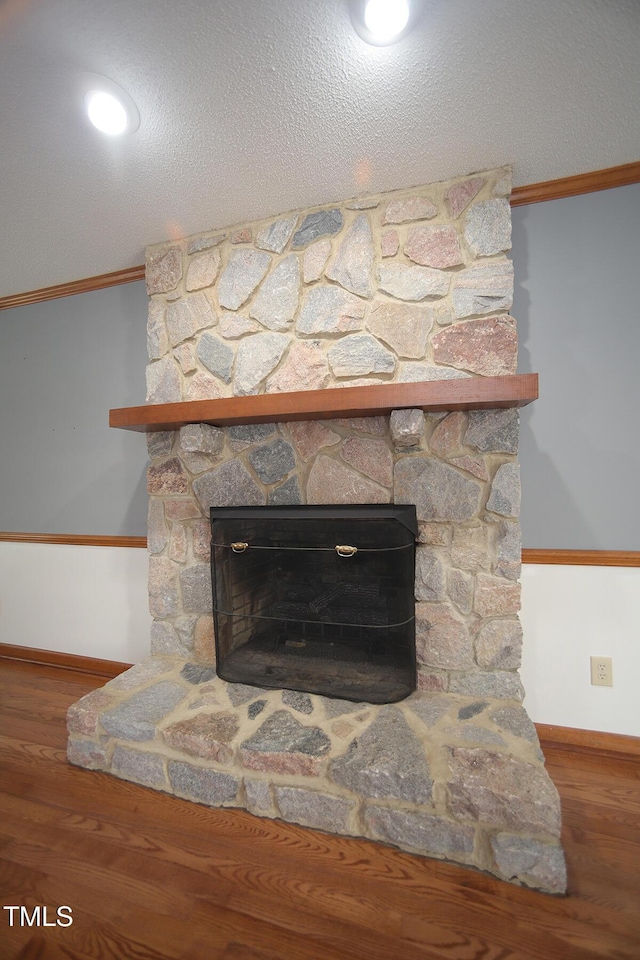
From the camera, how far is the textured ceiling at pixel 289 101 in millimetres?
975

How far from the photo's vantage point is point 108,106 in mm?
1177

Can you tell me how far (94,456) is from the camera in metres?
2.32

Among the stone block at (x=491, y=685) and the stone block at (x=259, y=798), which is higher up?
the stone block at (x=491, y=685)

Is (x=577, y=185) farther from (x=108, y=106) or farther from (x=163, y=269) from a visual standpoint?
(x=163, y=269)

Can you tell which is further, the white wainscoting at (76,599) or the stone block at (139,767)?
the white wainscoting at (76,599)

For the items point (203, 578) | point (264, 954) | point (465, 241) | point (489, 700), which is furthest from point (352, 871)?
point (465, 241)

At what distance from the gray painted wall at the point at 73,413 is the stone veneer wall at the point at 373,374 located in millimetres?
503

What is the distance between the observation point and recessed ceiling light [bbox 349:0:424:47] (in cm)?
92

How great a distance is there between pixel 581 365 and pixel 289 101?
133 centimetres

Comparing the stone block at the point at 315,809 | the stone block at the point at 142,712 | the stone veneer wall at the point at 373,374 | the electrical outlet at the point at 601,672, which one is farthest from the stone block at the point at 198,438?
the electrical outlet at the point at 601,672

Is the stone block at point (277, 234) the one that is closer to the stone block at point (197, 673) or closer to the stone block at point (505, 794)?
the stone block at point (197, 673)

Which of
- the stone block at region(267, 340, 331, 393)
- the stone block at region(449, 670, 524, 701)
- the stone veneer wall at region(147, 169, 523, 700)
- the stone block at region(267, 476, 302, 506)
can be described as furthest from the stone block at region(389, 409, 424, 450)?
the stone block at region(449, 670, 524, 701)

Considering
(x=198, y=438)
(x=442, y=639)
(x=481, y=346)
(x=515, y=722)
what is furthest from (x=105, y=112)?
(x=515, y=722)

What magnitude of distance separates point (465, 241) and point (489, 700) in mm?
1637
